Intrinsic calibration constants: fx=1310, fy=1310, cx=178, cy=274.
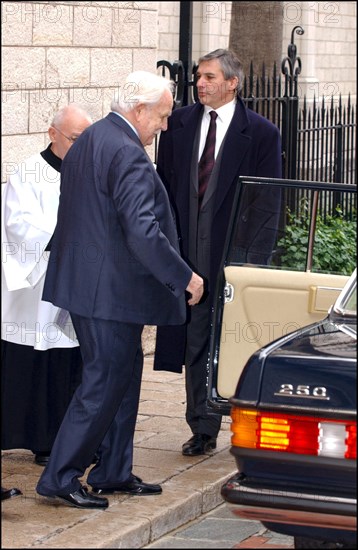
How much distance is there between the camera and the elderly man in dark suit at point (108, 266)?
5.76 metres

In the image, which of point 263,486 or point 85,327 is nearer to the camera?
point 263,486

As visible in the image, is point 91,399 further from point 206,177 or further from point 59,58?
point 59,58

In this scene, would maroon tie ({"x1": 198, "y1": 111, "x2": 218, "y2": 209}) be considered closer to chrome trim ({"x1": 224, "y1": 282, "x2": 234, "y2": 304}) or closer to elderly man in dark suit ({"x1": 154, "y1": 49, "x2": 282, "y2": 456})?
elderly man in dark suit ({"x1": 154, "y1": 49, "x2": 282, "y2": 456})

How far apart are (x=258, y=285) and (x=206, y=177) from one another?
1.00 m

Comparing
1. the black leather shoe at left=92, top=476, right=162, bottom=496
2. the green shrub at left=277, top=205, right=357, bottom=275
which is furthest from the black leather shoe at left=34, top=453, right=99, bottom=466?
the green shrub at left=277, top=205, right=357, bottom=275

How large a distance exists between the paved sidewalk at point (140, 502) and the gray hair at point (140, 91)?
71.6 inches

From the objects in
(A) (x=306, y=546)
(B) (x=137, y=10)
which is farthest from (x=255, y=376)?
(B) (x=137, y=10)

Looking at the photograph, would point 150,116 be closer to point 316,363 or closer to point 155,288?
point 155,288

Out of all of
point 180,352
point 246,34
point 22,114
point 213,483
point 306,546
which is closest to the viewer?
point 306,546

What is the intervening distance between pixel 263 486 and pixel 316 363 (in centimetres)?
48

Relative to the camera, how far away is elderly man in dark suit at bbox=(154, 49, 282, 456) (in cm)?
716

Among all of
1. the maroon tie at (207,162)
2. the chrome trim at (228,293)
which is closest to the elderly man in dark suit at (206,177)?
the maroon tie at (207,162)

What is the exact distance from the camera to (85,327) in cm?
589

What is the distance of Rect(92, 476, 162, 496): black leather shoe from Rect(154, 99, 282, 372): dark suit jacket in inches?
46.4
